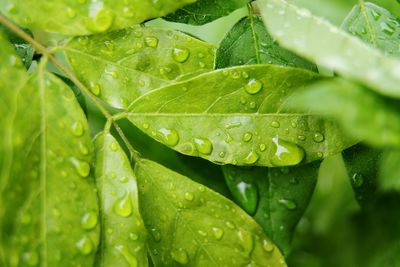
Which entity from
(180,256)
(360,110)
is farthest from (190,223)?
(360,110)

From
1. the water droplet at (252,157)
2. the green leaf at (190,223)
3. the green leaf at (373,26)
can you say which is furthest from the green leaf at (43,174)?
the green leaf at (373,26)

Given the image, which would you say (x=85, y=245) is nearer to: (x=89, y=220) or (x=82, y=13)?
(x=89, y=220)

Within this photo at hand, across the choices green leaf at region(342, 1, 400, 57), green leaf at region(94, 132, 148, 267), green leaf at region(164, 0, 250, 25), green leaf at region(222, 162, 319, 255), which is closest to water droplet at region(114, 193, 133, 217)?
green leaf at region(94, 132, 148, 267)

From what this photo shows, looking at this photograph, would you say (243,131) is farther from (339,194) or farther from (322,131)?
(339,194)

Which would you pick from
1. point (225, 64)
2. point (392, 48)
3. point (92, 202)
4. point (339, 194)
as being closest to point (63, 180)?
point (92, 202)

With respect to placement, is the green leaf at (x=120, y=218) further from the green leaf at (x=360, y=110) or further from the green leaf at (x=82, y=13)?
the green leaf at (x=360, y=110)
